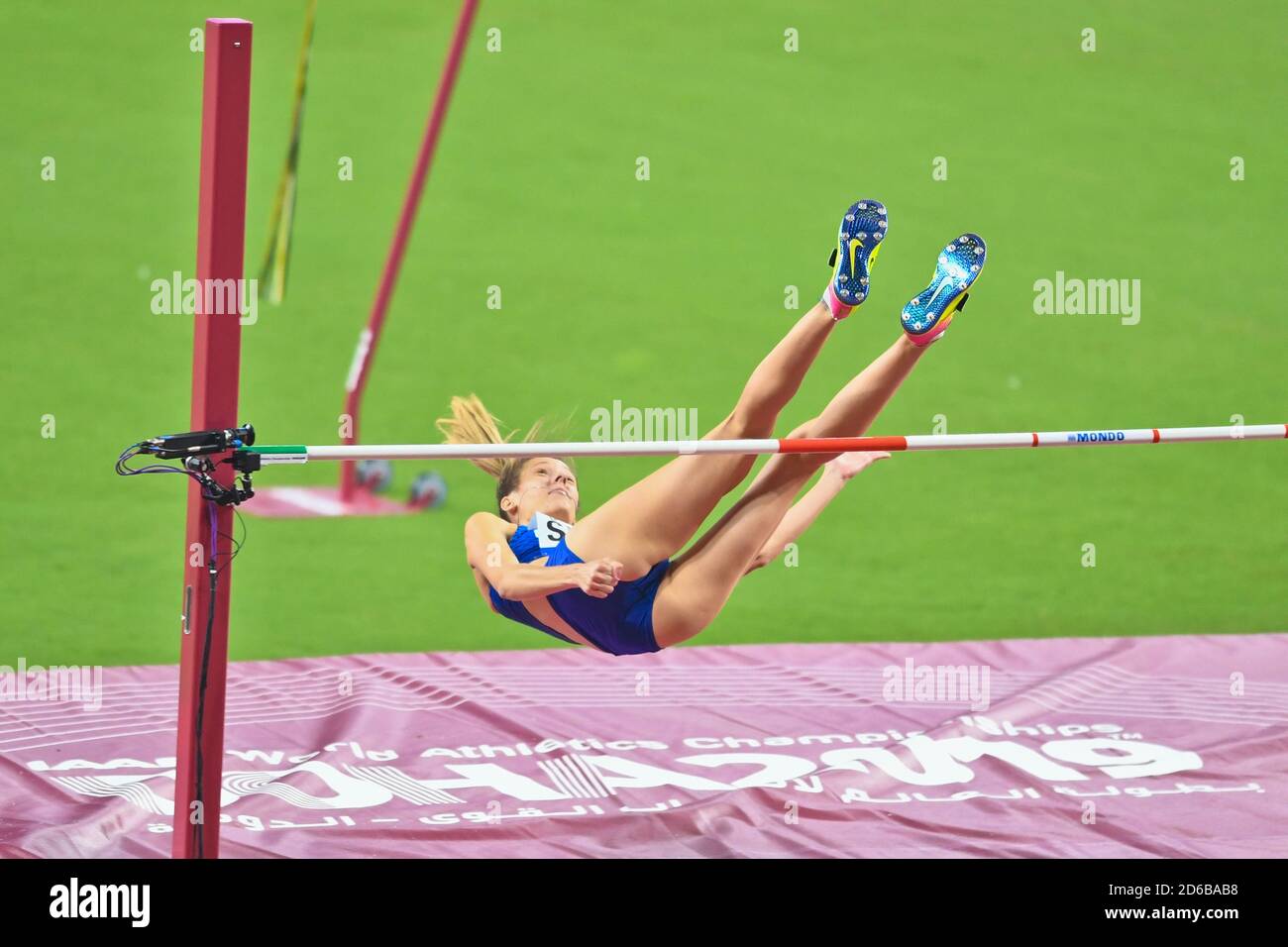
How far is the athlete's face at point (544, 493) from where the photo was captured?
4797 mm

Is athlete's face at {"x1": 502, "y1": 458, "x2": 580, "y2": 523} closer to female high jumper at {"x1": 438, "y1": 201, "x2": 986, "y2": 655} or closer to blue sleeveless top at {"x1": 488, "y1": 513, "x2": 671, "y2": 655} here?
female high jumper at {"x1": 438, "y1": 201, "x2": 986, "y2": 655}

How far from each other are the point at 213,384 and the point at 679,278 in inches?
222

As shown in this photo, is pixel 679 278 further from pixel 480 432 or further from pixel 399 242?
Answer: pixel 480 432

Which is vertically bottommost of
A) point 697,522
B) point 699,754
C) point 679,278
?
point 699,754

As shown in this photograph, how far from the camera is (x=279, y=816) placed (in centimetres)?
496

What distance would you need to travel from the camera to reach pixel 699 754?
553cm

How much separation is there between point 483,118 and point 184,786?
7.06 meters

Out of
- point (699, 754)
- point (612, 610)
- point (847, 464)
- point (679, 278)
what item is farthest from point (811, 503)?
point (679, 278)

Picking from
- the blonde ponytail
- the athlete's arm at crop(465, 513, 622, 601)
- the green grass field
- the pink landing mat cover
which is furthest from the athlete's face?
the green grass field

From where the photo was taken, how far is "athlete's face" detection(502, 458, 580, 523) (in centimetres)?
480

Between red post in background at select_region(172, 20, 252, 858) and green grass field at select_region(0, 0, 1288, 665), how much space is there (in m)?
2.04

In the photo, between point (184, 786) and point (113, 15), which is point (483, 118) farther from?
point (184, 786)

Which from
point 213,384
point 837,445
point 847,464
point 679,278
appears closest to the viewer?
point 213,384

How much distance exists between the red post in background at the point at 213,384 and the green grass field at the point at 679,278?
2.04m
